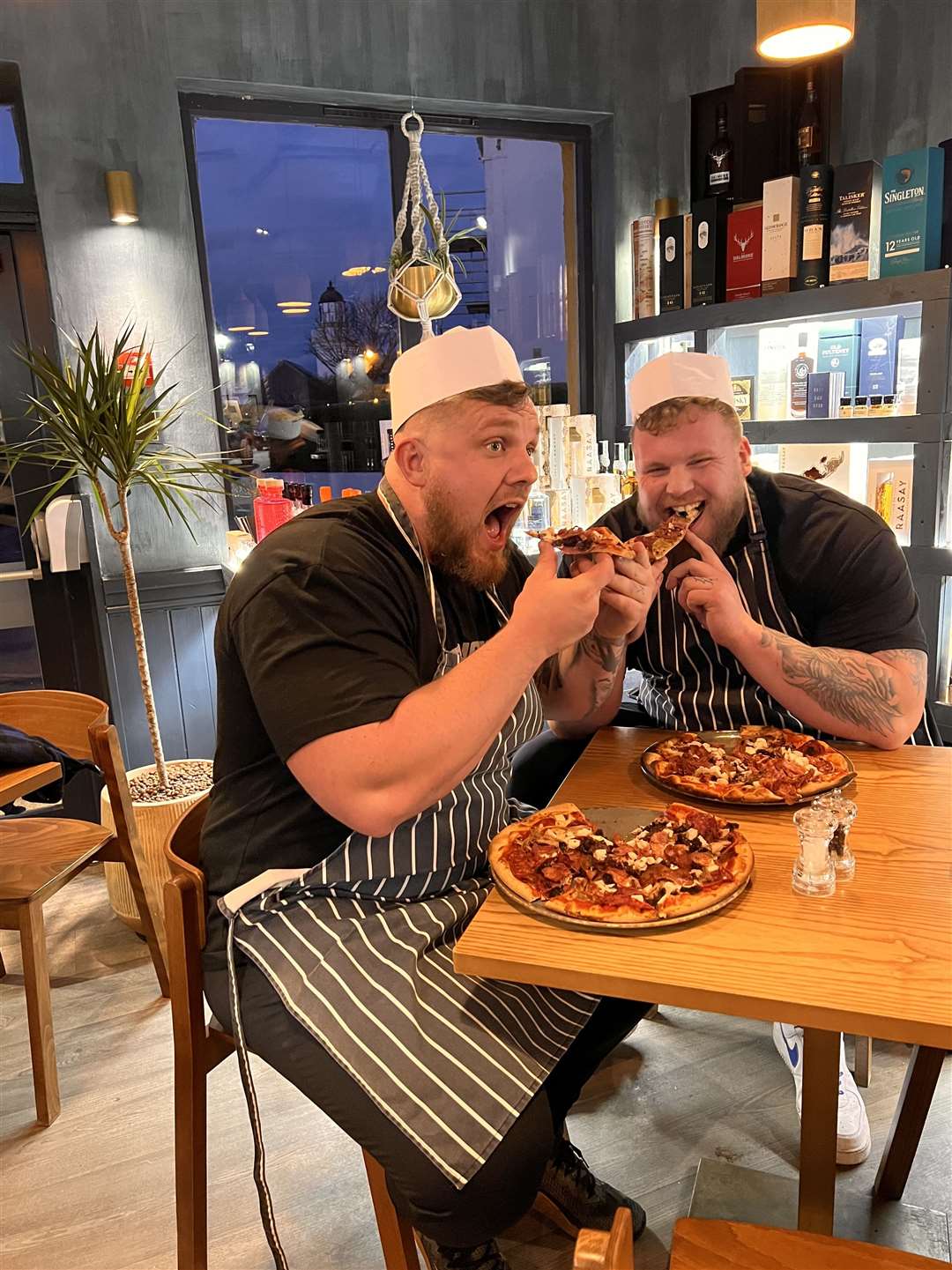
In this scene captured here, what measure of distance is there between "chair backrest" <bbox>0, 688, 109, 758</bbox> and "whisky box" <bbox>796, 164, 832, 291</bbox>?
2.65 metres

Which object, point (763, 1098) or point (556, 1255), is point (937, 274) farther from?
point (556, 1255)

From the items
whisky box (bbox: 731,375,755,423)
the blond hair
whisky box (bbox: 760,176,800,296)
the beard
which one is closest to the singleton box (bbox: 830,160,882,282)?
whisky box (bbox: 760,176,800,296)

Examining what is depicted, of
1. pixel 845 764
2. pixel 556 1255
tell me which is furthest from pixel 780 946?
pixel 556 1255

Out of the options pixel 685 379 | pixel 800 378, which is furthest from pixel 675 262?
pixel 685 379

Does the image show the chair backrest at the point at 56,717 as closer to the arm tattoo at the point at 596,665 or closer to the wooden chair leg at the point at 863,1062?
the arm tattoo at the point at 596,665

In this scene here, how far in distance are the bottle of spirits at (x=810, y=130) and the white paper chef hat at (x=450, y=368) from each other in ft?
7.45

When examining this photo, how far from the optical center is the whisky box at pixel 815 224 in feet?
10.1

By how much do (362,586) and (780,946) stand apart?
2.46ft

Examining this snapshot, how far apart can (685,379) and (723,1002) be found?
1318 mm

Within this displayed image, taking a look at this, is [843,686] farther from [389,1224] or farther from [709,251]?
[709,251]

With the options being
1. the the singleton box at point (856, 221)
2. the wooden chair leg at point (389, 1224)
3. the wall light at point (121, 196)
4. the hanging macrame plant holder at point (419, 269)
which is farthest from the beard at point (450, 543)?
the wall light at point (121, 196)

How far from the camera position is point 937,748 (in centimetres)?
167

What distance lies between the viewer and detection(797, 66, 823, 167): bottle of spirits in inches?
127

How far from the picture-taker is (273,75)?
3354 millimetres
